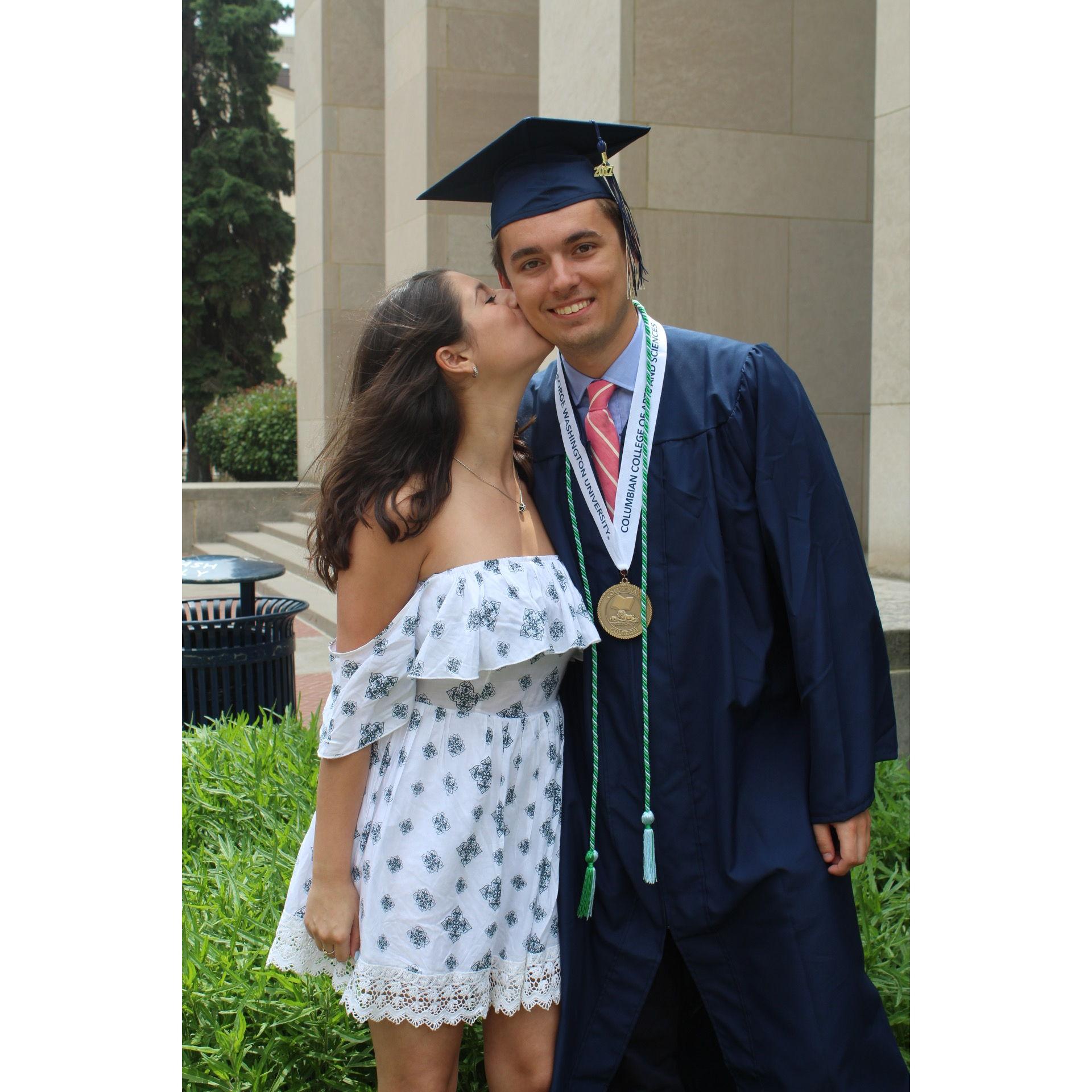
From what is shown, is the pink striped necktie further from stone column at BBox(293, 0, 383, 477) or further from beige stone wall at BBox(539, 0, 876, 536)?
stone column at BBox(293, 0, 383, 477)

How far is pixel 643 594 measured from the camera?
238 cm

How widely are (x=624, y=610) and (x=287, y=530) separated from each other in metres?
11.0

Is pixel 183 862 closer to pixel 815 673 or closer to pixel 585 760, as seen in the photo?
pixel 585 760

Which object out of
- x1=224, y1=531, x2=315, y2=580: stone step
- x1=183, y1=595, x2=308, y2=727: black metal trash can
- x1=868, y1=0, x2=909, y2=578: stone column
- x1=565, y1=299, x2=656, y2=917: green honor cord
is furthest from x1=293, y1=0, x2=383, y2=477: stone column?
x1=565, y1=299, x2=656, y2=917: green honor cord

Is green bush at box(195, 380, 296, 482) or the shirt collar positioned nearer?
the shirt collar

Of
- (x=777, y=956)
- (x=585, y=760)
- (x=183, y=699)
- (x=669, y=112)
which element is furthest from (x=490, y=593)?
(x=669, y=112)

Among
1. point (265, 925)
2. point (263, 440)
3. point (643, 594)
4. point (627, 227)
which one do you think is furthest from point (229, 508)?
point (643, 594)

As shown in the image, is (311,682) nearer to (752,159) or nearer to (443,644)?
(752,159)

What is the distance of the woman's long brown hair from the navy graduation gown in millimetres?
354

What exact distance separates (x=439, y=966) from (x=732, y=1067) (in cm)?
70

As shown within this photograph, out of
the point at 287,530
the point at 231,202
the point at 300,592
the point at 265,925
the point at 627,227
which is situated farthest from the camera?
the point at 231,202

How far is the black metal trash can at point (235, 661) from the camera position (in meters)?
5.39

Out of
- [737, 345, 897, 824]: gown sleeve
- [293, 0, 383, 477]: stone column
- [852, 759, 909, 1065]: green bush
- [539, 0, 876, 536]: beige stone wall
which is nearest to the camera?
[737, 345, 897, 824]: gown sleeve

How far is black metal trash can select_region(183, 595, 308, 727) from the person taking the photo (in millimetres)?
5387
